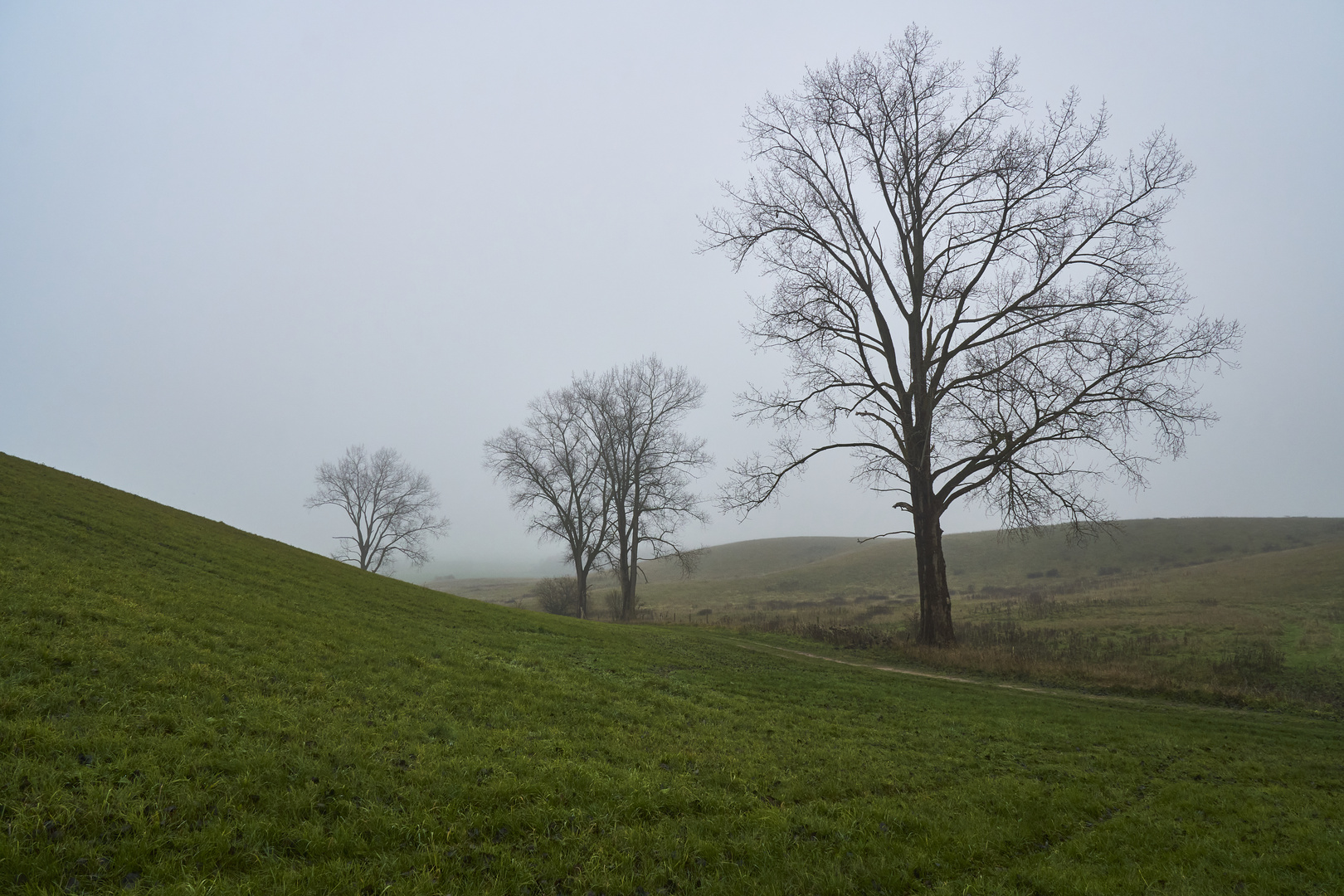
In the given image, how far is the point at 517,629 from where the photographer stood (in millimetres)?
18312

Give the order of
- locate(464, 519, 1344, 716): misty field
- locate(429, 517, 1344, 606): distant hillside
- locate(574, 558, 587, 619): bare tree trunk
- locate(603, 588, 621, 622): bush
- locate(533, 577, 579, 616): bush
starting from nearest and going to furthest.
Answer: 1. locate(464, 519, 1344, 716): misty field
2. locate(574, 558, 587, 619): bare tree trunk
3. locate(603, 588, 621, 622): bush
4. locate(533, 577, 579, 616): bush
5. locate(429, 517, 1344, 606): distant hillside

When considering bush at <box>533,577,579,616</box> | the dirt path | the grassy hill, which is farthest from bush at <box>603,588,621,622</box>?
the grassy hill

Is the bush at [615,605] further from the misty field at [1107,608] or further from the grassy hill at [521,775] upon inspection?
the grassy hill at [521,775]

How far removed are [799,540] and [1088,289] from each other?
82755mm

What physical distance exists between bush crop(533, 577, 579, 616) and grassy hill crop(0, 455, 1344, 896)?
105 ft

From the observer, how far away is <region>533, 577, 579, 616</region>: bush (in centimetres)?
4388

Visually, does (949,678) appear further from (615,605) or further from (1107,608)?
(615,605)

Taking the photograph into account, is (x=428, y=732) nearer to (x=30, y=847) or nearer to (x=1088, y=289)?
(x=30, y=847)

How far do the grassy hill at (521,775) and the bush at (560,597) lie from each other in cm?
3194

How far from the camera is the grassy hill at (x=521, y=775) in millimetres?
4711

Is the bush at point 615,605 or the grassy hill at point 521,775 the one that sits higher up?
the grassy hill at point 521,775

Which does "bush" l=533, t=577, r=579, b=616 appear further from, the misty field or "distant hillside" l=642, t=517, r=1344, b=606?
"distant hillside" l=642, t=517, r=1344, b=606

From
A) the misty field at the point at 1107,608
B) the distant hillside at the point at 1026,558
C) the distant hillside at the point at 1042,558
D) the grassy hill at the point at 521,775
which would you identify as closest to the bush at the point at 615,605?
the misty field at the point at 1107,608

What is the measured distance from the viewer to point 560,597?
147ft
